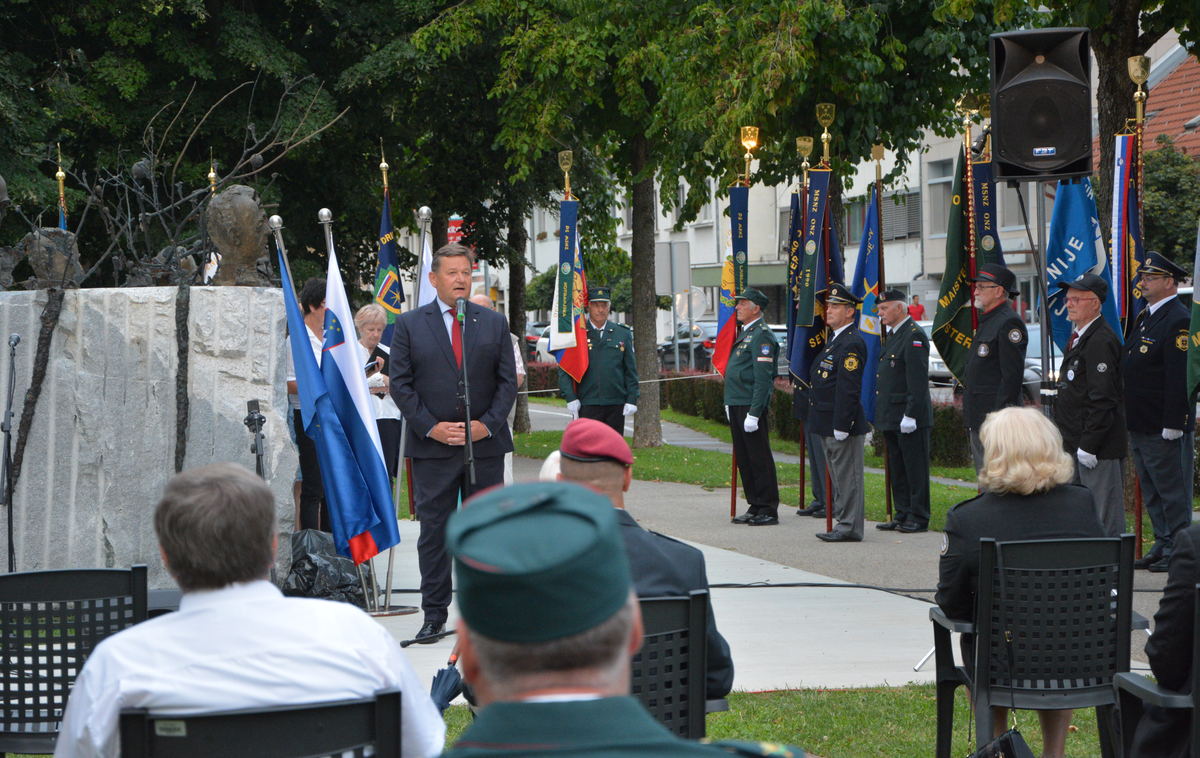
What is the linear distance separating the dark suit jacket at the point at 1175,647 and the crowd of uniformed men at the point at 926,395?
16.8ft

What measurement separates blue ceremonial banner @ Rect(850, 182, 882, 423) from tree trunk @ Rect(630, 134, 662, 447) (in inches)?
259

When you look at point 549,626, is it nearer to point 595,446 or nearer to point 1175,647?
point 595,446

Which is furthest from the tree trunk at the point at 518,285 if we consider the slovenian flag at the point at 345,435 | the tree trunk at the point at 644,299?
the slovenian flag at the point at 345,435

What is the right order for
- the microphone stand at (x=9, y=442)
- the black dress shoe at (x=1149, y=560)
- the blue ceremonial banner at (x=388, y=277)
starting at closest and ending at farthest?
1. the microphone stand at (x=9, y=442)
2. the black dress shoe at (x=1149, y=560)
3. the blue ceremonial banner at (x=388, y=277)

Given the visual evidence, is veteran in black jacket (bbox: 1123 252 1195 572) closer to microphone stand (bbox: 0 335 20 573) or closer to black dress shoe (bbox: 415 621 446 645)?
black dress shoe (bbox: 415 621 446 645)

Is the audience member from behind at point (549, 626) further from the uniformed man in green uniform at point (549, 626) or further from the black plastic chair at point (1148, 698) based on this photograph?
the black plastic chair at point (1148, 698)

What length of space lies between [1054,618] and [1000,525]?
1.26 feet

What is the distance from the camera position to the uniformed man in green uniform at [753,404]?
11180 millimetres

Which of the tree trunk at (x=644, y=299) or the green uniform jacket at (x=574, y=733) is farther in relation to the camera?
the tree trunk at (x=644, y=299)

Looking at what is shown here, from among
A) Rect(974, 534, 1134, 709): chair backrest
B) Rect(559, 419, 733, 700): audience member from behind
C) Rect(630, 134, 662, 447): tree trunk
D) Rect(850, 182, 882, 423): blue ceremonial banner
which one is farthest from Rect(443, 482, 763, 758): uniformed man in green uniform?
Rect(630, 134, 662, 447): tree trunk

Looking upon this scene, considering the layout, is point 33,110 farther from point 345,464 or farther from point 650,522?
point 345,464

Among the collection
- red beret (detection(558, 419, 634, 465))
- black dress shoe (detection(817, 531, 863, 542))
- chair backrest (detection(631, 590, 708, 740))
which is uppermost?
red beret (detection(558, 419, 634, 465))

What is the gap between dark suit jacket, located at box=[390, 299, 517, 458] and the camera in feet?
22.3

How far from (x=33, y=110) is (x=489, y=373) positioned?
11957mm
